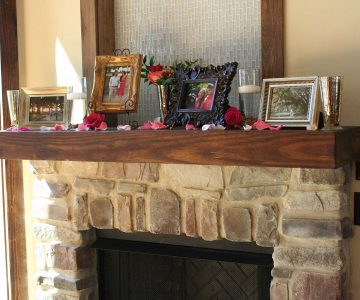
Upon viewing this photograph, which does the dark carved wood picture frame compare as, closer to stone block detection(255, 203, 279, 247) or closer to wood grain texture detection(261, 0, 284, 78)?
wood grain texture detection(261, 0, 284, 78)

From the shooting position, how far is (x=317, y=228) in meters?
1.91

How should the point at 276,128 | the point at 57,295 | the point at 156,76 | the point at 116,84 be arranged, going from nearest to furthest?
the point at 276,128, the point at 156,76, the point at 116,84, the point at 57,295

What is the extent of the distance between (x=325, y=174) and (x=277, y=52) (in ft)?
1.80

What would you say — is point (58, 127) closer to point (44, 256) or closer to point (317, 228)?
point (44, 256)

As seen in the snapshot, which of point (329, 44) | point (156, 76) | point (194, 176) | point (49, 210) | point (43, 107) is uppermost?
point (329, 44)

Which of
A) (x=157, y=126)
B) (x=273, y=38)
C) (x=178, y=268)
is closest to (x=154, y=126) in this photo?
(x=157, y=126)

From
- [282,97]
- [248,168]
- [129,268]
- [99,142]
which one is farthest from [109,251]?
[282,97]

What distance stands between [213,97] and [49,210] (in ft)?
3.32

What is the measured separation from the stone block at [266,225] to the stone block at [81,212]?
819 mm

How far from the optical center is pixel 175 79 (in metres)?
2.18

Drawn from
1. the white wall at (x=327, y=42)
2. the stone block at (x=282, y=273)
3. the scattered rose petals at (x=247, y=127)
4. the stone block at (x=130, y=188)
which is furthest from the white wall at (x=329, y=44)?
the stone block at (x=130, y=188)

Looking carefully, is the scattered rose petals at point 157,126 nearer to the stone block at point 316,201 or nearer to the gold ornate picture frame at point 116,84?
the gold ornate picture frame at point 116,84

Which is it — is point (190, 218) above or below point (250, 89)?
below

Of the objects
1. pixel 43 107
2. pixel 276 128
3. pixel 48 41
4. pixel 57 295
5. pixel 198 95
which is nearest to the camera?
pixel 276 128
